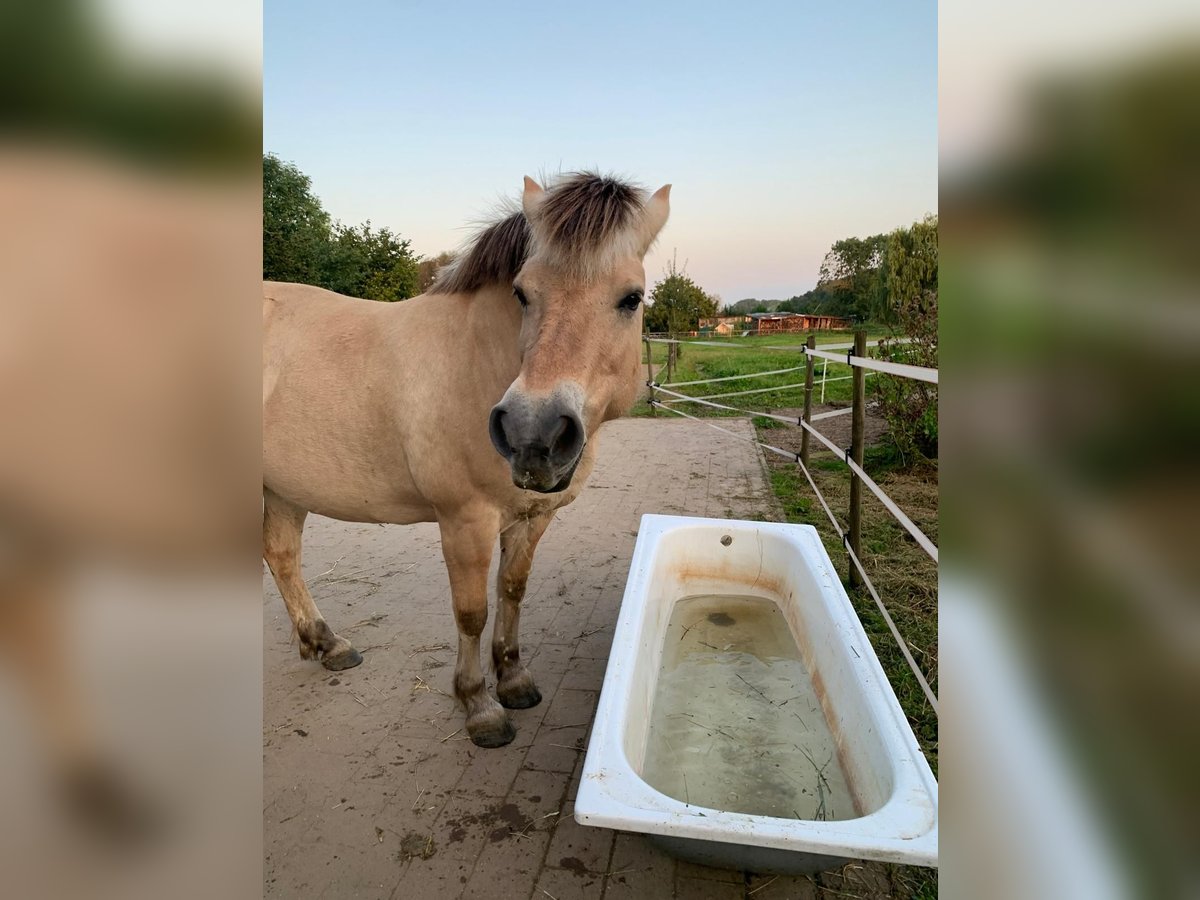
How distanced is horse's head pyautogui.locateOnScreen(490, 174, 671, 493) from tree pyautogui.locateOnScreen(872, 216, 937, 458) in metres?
4.36

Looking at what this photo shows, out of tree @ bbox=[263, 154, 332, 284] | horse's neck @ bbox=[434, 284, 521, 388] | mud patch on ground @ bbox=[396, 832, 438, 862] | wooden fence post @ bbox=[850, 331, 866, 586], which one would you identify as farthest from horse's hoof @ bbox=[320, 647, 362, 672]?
tree @ bbox=[263, 154, 332, 284]

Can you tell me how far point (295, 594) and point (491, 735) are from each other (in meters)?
1.33

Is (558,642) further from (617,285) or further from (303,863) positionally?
(617,285)

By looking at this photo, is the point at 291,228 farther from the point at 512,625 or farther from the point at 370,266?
the point at 512,625

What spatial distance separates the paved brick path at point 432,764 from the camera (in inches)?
74.9

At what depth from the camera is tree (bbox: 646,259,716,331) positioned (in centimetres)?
1620

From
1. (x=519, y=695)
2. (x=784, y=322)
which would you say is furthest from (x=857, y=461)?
(x=784, y=322)

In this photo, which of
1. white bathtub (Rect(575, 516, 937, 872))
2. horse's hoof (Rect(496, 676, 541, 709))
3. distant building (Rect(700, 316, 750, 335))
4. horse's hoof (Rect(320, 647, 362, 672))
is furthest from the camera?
distant building (Rect(700, 316, 750, 335))

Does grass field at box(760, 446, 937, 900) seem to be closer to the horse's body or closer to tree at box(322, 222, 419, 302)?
the horse's body

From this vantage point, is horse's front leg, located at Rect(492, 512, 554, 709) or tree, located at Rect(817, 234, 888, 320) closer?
horse's front leg, located at Rect(492, 512, 554, 709)

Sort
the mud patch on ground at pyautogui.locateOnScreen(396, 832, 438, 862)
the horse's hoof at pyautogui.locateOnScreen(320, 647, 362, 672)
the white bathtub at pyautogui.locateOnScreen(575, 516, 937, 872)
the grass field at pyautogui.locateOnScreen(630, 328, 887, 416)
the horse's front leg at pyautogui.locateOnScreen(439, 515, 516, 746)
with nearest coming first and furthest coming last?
the white bathtub at pyautogui.locateOnScreen(575, 516, 937, 872), the mud patch on ground at pyautogui.locateOnScreen(396, 832, 438, 862), the horse's front leg at pyautogui.locateOnScreen(439, 515, 516, 746), the horse's hoof at pyautogui.locateOnScreen(320, 647, 362, 672), the grass field at pyautogui.locateOnScreen(630, 328, 887, 416)
